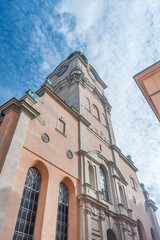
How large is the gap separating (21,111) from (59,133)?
12.0 feet

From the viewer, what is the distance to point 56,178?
38.4ft

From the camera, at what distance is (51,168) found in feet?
38.4

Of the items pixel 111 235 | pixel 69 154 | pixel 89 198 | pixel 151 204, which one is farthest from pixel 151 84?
pixel 151 204

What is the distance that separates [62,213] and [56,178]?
2.02 meters

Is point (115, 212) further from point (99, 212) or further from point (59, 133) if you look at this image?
point (59, 133)

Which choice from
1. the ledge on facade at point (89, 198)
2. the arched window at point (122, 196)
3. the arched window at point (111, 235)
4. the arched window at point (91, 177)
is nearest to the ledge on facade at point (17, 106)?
the ledge on facade at point (89, 198)

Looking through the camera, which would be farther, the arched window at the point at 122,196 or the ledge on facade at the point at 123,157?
the ledge on facade at the point at 123,157

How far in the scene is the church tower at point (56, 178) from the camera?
9.21m

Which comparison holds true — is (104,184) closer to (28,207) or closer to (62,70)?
(28,207)

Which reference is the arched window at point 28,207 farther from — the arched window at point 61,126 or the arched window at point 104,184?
the arched window at point 104,184

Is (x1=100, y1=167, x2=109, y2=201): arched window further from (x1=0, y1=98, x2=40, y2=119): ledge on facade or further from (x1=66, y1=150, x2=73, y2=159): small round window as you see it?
(x1=0, y1=98, x2=40, y2=119): ledge on facade

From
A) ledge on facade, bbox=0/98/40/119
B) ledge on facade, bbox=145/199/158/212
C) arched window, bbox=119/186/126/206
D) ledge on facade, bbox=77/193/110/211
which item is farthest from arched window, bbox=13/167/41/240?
ledge on facade, bbox=145/199/158/212

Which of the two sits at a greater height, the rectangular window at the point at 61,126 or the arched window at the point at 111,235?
the rectangular window at the point at 61,126

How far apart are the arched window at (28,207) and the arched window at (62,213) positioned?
170 cm
